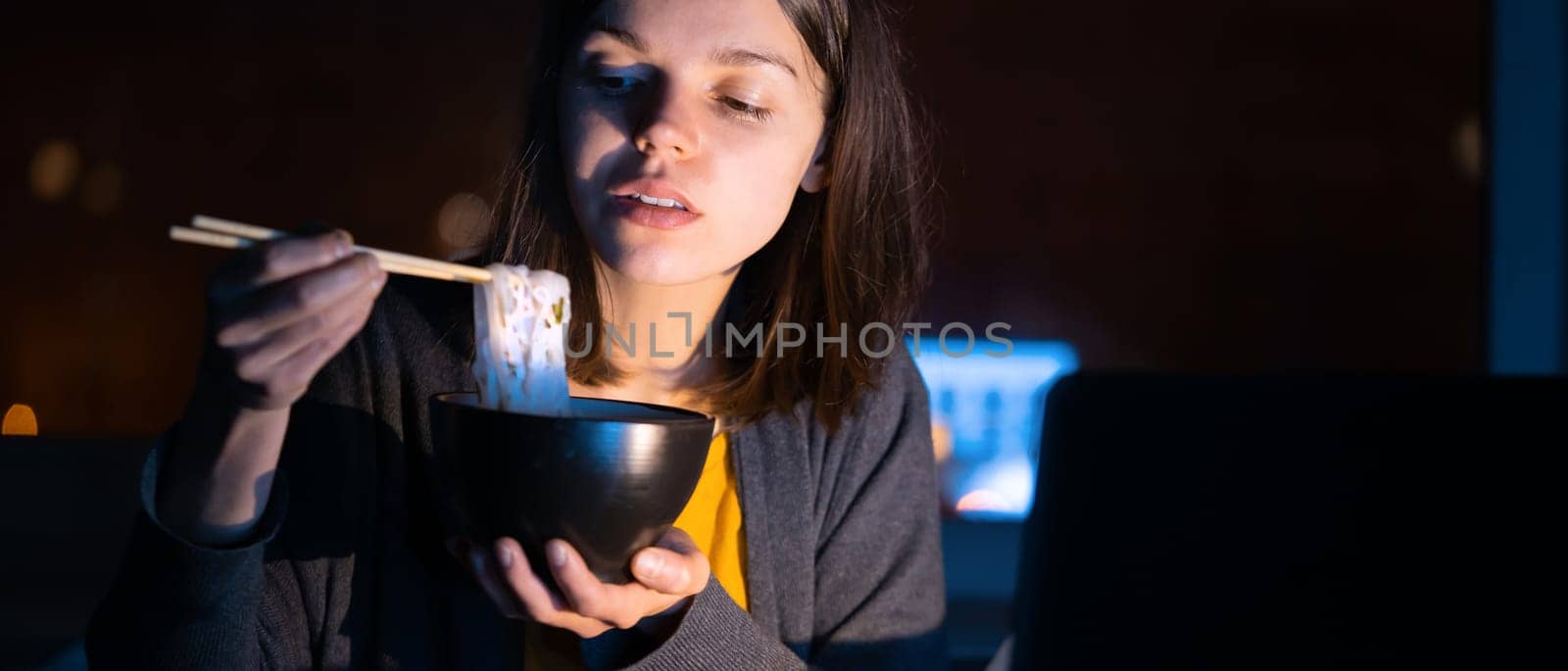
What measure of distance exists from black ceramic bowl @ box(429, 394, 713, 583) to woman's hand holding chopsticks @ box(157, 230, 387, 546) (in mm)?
101

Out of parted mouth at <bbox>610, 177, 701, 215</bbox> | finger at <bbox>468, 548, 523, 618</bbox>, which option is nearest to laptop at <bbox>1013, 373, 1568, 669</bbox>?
finger at <bbox>468, 548, 523, 618</bbox>

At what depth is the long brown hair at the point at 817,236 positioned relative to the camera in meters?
1.13

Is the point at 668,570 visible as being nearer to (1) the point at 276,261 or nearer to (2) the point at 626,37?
(1) the point at 276,261

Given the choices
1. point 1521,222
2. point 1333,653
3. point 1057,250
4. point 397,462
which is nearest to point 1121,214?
point 1057,250

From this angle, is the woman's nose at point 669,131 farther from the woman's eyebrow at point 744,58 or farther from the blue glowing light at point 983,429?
the blue glowing light at point 983,429

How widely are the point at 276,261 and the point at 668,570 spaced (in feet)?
1.11

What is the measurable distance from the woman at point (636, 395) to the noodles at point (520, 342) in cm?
10

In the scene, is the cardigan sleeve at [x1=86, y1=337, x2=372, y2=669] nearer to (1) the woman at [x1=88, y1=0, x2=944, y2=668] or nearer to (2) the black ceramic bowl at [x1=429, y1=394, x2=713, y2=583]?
(1) the woman at [x1=88, y1=0, x2=944, y2=668]

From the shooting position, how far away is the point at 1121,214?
8.94 feet

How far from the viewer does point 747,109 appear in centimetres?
102

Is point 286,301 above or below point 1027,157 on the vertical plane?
below

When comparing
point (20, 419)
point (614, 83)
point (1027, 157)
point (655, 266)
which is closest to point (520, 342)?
point (655, 266)

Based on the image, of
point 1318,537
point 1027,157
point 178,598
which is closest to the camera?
point 1318,537

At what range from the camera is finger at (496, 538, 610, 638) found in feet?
2.33
